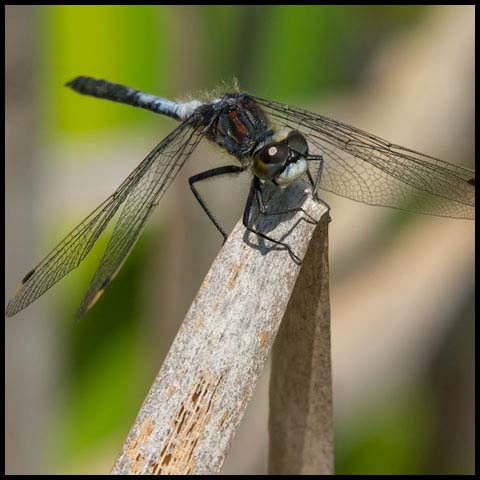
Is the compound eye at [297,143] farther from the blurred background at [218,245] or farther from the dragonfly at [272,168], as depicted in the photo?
the blurred background at [218,245]

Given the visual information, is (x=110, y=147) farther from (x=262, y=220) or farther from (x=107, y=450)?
(x=262, y=220)

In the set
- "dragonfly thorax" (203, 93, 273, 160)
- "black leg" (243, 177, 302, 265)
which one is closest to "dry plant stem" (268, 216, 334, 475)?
"black leg" (243, 177, 302, 265)

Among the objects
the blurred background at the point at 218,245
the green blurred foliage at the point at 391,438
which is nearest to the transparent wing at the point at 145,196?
the blurred background at the point at 218,245

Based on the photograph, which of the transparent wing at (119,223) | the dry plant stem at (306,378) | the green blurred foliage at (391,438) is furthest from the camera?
the green blurred foliage at (391,438)

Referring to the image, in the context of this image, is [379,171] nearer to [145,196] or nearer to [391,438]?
[145,196]

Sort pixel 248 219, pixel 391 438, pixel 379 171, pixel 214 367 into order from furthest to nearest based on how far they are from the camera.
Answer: pixel 391 438 < pixel 379 171 < pixel 248 219 < pixel 214 367

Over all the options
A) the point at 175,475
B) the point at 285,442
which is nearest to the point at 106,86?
the point at 285,442

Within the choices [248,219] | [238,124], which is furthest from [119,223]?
[248,219]
